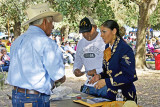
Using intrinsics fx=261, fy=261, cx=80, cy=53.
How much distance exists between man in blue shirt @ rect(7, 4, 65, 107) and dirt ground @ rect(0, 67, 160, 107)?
15.2 ft

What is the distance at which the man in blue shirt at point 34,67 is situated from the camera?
249 centimetres

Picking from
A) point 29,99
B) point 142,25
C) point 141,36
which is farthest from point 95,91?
point 141,36

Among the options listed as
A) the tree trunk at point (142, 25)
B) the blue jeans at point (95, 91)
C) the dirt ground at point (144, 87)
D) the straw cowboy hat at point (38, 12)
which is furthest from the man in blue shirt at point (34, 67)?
the tree trunk at point (142, 25)

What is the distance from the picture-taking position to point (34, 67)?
2.50 meters

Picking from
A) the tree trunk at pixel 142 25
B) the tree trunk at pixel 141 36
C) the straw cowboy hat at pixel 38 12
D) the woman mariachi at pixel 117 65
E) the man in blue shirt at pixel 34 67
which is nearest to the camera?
the man in blue shirt at pixel 34 67

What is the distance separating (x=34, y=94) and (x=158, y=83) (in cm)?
848

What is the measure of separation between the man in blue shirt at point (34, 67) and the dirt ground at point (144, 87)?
4644 mm

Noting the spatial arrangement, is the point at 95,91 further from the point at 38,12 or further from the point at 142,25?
the point at 142,25

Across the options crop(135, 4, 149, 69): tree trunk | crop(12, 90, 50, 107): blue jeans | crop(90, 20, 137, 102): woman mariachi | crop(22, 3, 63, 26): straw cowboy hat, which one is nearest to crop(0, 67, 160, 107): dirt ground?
crop(135, 4, 149, 69): tree trunk

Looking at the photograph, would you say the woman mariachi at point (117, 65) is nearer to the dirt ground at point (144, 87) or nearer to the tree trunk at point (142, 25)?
the dirt ground at point (144, 87)

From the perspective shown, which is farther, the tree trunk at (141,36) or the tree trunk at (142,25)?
the tree trunk at (141,36)

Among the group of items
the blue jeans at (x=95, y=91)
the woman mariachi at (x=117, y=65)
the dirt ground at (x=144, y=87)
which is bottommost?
the dirt ground at (x=144, y=87)

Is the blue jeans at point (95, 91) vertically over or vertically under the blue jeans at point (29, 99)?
under

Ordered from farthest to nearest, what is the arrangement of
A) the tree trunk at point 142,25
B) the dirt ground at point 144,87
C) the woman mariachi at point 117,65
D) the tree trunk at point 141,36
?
1. the tree trunk at point 141,36
2. the tree trunk at point 142,25
3. the dirt ground at point 144,87
4. the woman mariachi at point 117,65
